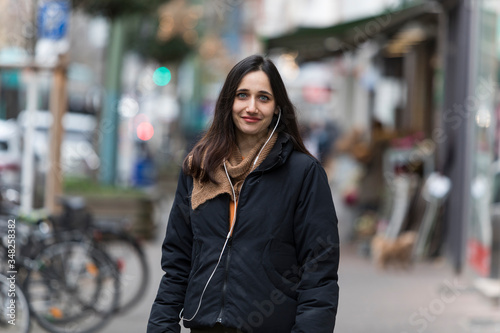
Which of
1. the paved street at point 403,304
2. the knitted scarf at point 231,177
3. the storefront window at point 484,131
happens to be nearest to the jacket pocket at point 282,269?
the knitted scarf at point 231,177

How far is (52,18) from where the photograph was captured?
33.0ft

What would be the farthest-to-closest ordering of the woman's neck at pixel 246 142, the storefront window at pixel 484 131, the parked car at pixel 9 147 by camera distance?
the parked car at pixel 9 147, the storefront window at pixel 484 131, the woman's neck at pixel 246 142

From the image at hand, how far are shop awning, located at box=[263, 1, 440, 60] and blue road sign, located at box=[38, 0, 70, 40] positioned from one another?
157 inches

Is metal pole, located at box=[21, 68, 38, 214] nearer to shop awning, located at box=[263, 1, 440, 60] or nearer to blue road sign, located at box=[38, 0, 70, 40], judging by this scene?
blue road sign, located at box=[38, 0, 70, 40]

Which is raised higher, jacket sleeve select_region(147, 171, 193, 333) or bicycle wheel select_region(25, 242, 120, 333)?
jacket sleeve select_region(147, 171, 193, 333)

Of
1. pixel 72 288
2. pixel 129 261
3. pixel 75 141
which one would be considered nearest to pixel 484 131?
pixel 129 261

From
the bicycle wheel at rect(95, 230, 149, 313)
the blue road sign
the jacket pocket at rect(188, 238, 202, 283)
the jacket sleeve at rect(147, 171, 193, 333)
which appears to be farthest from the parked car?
the jacket pocket at rect(188, 238, 202, 283)

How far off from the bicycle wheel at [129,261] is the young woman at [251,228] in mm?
4818

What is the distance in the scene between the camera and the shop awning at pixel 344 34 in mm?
11641

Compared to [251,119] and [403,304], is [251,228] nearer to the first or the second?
[251,119]

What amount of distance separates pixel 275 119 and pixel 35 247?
4570 millimetres

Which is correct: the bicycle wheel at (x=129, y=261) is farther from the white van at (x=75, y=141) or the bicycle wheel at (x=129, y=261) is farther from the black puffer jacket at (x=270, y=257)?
the white van at (x=75, y=141)

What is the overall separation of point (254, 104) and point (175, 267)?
639 mm

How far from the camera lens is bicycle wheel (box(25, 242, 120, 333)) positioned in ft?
22.8
